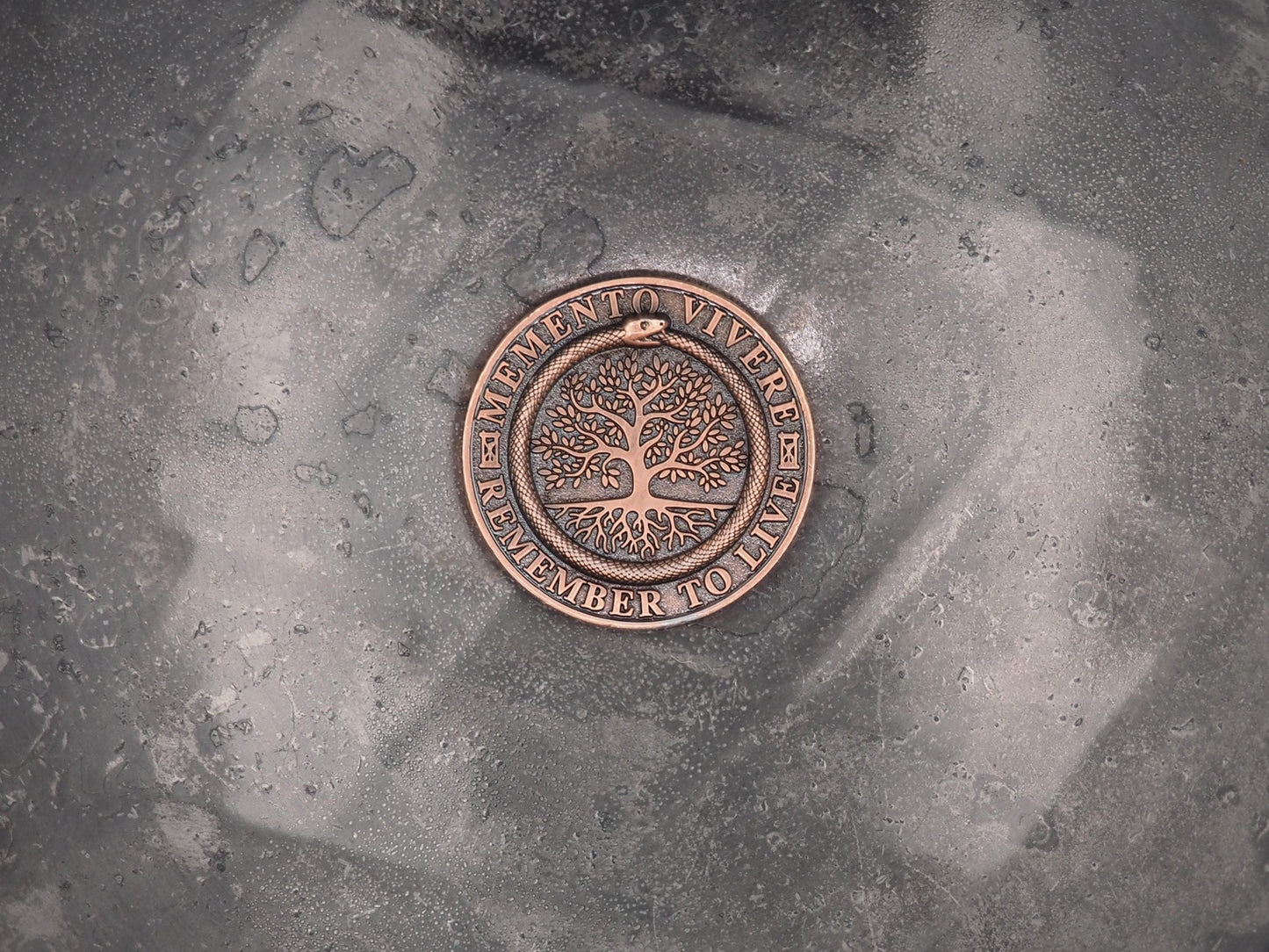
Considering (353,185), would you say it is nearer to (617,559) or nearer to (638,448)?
(638,448)

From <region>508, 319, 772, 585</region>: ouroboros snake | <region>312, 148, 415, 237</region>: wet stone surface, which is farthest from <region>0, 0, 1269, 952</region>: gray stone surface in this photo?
<region>508, 319, 772, 585</region>: ouroboros snake

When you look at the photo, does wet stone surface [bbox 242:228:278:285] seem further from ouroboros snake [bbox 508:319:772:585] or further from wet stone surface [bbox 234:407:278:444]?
ouroboros snake [bbox 508:319:772:585]

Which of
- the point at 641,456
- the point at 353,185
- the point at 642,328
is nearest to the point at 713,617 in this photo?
the point at 641,456

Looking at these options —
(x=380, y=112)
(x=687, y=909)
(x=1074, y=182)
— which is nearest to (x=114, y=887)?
(x=687, y=909)

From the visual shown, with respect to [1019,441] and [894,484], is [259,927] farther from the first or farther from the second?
[1019,441]

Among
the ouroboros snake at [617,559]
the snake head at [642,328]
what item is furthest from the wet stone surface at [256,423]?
the snake head at [642,328]
